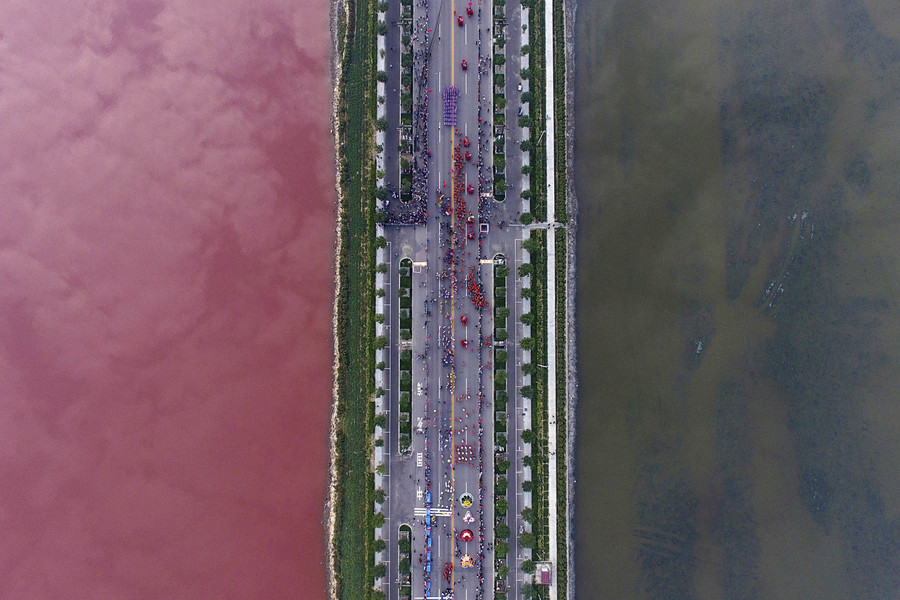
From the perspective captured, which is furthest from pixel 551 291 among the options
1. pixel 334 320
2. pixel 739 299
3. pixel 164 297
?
pixel 164 297

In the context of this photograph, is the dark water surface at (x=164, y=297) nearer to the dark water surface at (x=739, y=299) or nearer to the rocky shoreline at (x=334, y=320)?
the rocky shoreline at (x=334, y=320)

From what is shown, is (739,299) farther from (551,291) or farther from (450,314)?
(450,314)

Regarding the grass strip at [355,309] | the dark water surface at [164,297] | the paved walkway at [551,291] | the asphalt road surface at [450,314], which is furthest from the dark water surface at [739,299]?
the dark water surface at [164,297]

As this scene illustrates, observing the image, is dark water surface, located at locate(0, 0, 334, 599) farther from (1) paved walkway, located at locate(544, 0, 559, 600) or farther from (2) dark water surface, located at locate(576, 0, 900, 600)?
(2) dark water surface, located at locate(576, 0, 900, 600)

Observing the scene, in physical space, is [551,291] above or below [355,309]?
above

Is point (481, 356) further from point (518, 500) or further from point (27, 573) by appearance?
point (27, 573)
